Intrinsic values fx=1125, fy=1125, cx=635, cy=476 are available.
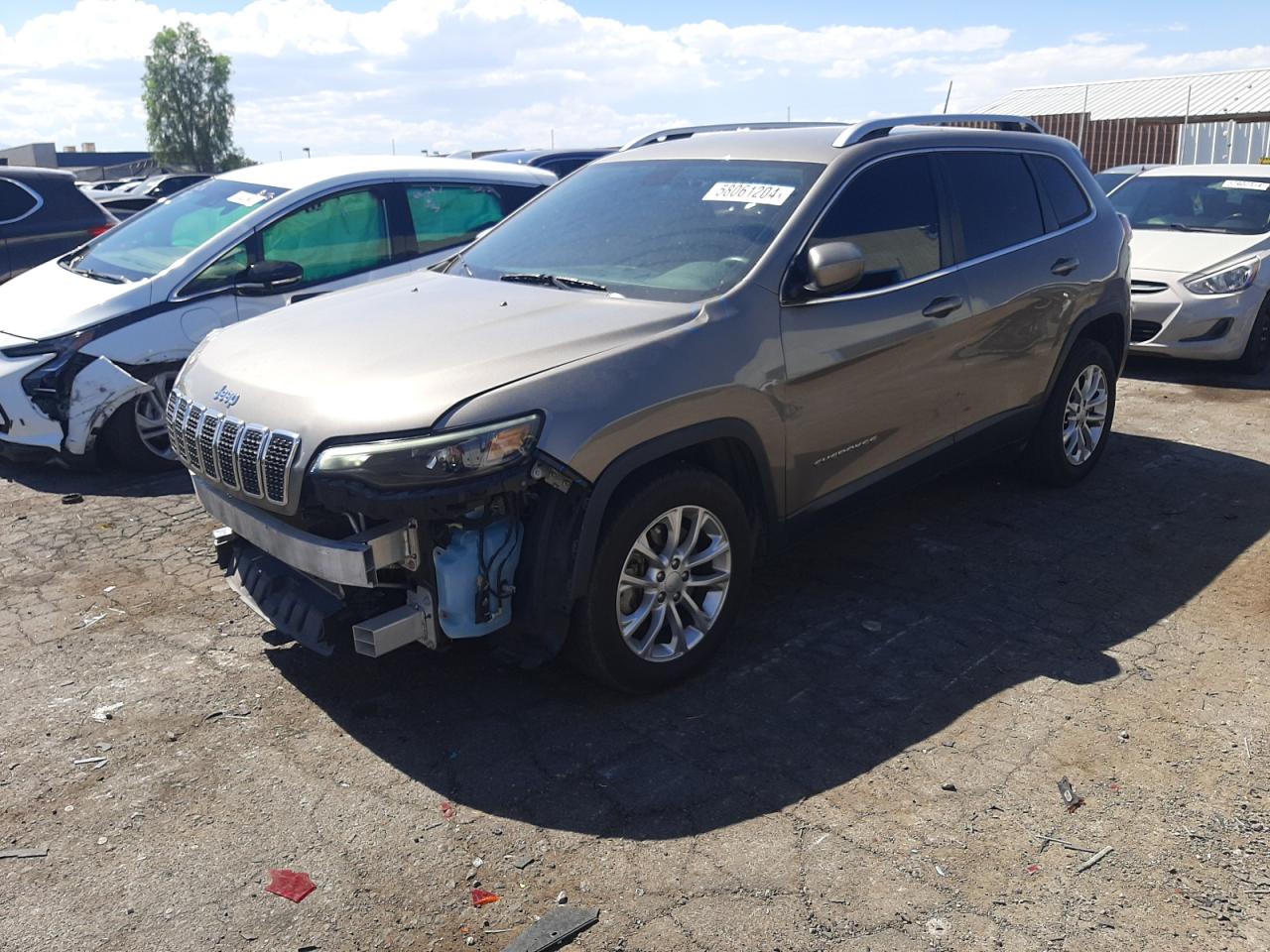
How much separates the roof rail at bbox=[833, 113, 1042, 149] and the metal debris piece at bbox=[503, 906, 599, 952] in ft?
10.4

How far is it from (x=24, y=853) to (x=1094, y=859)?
302 cm

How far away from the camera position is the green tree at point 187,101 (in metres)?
86.6

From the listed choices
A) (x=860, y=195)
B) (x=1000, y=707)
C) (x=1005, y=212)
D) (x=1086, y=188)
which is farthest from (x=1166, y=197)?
(x=1000, y=707)

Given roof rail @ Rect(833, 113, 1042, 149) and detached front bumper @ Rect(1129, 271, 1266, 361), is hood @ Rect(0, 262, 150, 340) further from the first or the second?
detached front bumper @ Rect(1129, 271, 1266, 361)

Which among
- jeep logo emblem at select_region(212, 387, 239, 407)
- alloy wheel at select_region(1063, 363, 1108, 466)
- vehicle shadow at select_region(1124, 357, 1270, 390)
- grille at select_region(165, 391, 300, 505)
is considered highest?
jeep logo emblem at select_region(212, 387, 239, 407)

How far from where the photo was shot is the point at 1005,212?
542cm

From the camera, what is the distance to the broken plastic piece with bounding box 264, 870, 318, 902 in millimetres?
3008

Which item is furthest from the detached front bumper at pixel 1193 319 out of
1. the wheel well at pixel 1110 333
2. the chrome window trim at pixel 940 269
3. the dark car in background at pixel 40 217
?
the dark car in background at pixel 40 217

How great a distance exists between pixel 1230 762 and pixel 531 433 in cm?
245

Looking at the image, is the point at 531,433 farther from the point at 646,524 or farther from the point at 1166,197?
the point at 1166,197

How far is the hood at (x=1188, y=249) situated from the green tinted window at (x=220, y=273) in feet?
22.3

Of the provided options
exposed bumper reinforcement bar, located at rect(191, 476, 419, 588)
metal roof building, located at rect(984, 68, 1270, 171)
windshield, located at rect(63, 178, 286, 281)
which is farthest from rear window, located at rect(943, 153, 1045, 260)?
metal roof building, located at rect(984, 68, 1270, 171)

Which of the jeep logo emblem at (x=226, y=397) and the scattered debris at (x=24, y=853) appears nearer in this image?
the scattered debris at (x=24, y=853)

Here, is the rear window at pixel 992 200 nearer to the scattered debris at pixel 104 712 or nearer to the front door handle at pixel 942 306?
the front door handle at pixel 942 306
